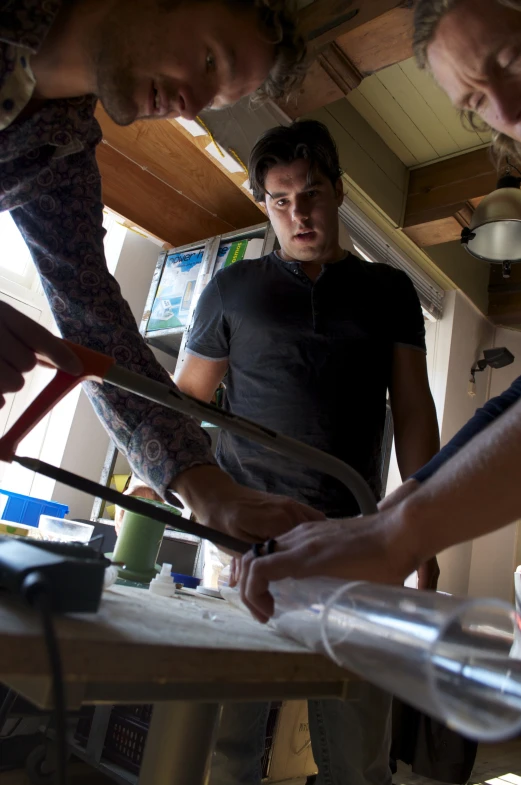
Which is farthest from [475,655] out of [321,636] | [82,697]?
[82,697]

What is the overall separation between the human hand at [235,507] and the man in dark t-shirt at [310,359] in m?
0.52

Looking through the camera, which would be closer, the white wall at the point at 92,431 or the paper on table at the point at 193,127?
the paper on table at the point at 193,127

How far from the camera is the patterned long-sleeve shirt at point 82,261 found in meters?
0.89

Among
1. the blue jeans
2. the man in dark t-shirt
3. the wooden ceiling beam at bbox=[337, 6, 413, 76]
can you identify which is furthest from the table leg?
the wooden ceiling beam at bbox=[337, 6, 413, 76]

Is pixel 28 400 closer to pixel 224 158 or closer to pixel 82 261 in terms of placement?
pixel 224 158

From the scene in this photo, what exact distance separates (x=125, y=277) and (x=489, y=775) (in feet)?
9.22

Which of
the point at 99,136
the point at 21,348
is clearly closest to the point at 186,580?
the point at 21,348

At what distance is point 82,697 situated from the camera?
0.40 metres

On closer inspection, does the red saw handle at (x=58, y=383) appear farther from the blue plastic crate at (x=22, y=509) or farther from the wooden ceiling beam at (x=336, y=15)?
the wooden ceiling beam at (x=336, y=15)

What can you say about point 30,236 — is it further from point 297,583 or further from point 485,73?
point 485,73

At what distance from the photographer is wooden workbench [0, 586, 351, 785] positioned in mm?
391

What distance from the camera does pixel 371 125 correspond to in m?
3.35

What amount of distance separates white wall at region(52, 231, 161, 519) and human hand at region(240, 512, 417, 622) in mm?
2240

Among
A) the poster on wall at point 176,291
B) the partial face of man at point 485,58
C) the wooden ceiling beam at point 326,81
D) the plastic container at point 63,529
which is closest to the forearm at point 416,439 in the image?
the partial face of man at point 485,58
